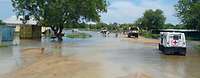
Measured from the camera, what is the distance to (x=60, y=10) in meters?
63.0

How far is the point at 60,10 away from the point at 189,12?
787 inches

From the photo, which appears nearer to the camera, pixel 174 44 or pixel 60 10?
A: pixel 174 44

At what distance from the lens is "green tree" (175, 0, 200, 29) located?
48.3m

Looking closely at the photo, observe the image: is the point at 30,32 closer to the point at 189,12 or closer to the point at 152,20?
the point at 189,12

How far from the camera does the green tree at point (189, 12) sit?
48.3m

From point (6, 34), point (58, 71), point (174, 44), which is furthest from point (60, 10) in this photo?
point (58, 71)

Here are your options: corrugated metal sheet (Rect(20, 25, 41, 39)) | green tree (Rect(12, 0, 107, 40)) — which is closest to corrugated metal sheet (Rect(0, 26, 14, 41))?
green tree (Rect(12, 0, 107, 40))

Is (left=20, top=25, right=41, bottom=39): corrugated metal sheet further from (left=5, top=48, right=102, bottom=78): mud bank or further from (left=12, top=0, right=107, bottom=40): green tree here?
(left=5, top=48, right=102, bottom=78): mud bank

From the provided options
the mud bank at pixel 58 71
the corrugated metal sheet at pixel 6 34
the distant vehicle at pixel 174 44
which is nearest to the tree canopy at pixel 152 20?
the corrugated metal sheet at pixel 6 34

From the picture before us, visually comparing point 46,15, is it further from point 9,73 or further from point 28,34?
point 9,73

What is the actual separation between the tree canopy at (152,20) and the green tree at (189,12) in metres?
82.1

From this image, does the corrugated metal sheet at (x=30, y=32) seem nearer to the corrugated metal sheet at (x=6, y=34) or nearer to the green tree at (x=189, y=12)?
the corrugated metal sheet at (x=6, y=34)

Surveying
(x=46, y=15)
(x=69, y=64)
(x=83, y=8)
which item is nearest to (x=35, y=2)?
(x=46, y=15)

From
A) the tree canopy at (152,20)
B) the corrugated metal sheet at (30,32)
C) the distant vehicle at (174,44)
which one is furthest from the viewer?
the tree canopy at (152,20)
